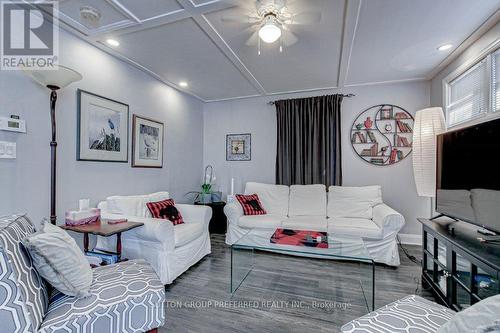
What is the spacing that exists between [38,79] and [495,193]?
3.47 meters

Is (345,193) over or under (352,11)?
under

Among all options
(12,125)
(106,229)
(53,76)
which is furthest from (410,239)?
(12,125)

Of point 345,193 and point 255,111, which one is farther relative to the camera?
point 255,111

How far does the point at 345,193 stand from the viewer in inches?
131

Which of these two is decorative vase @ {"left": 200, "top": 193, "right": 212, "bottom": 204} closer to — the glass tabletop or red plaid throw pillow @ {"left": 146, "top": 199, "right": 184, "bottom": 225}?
red plaid throw pillow @ {"left": 146, "top": 199, "right": 184, "bottom": 225}

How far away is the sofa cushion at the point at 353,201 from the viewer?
10.4ft

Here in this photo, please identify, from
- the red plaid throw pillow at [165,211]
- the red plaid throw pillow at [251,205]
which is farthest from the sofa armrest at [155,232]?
the red plaid throw pillow at [251,205]

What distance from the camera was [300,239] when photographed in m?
2.30

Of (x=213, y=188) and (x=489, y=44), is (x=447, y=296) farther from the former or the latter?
(x=213, y=188)

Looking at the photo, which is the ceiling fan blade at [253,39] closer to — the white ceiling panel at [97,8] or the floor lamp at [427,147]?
the white ceiling panel at [97,8]

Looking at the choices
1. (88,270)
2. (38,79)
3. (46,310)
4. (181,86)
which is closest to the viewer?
(46,310)

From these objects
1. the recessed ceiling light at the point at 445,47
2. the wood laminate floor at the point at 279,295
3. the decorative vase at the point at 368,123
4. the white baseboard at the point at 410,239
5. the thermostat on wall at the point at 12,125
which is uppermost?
the recessed ceiling light at the point at 445,47

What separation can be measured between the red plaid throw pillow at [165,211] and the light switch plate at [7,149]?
3.95 feet

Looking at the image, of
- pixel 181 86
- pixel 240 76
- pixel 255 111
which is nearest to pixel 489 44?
pixel 240 76
